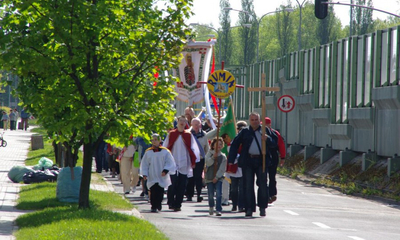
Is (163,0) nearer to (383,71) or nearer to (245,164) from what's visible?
(245,164)

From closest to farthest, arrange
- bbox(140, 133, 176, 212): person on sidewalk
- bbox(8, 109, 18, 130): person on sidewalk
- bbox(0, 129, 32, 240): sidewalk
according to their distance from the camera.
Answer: bbox(0, 129, 32, 240): sidewalk < bbox(140, 133, 176, 212): person on sidewalk < bbox(8, 109, 18, 130): person on sidewalk

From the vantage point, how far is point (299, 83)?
35.7 meters

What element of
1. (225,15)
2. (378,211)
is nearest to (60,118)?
(378,211)

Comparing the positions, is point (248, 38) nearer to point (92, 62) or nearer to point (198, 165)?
point (198, 165)

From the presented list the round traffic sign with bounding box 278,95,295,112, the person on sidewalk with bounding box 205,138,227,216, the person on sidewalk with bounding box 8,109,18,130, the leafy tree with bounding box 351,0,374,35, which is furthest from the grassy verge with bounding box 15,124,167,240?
the leafy tree with bounding box 351,0,374,35

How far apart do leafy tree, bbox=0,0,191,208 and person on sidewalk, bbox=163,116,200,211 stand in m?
2.26

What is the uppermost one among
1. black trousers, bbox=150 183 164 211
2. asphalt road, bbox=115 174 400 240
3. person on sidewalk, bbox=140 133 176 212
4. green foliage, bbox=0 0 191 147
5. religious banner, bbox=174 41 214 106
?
religious banner, bbox=174 41 214 106

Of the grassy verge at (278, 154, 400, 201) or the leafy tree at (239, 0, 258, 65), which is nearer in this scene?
the grassy verge at (278, 154, 400, 201)

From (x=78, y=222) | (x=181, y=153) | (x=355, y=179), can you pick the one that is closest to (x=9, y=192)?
(x=181, y=153)

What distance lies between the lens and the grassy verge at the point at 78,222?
1053 cm

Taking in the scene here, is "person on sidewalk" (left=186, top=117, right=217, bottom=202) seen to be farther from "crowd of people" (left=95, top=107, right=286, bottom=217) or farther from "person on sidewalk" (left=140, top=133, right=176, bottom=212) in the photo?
"person on sidewalk" (left=140, top=133, right=176, bottom=212)

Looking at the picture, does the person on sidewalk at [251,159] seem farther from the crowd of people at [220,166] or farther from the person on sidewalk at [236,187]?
the person on sidewalk at [236,187]

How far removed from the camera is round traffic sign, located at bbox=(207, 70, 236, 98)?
20.7 meters

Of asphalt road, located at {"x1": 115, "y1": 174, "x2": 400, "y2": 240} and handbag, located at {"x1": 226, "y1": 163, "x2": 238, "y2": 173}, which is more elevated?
handbag, located at {"x1": 226, "y1": 163, "x2": 238, "y2": 173}
